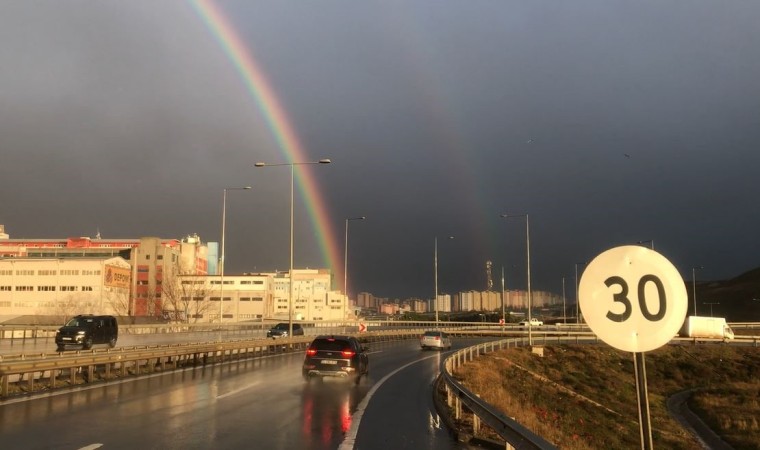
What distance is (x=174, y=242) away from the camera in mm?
160500

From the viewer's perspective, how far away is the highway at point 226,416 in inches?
388

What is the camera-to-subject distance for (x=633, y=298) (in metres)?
4.41

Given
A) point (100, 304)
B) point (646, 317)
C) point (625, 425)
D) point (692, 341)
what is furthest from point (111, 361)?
point (100, 304)

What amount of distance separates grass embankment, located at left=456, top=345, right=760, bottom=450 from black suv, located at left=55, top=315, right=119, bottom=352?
72.4ft

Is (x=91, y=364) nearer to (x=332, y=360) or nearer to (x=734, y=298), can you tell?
(x=332, y=360)

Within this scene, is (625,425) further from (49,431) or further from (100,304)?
(100,304)

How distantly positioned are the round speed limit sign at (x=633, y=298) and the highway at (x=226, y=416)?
6.21 metres

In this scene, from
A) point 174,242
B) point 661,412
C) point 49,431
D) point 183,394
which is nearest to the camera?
point 49,431

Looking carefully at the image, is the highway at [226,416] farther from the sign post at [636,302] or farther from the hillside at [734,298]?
the hillside at [734,298]

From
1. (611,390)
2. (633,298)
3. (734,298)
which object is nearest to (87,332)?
(611,390)

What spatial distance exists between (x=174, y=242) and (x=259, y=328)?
323ft

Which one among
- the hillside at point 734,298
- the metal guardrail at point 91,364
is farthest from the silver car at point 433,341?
the hillside at point 734,298

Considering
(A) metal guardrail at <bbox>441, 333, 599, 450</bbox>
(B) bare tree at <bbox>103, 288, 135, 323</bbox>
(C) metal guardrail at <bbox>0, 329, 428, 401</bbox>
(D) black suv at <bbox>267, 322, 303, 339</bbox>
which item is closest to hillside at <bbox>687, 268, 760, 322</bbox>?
(D) black suv at <bbox>267, 322, 303, 339</bbox>

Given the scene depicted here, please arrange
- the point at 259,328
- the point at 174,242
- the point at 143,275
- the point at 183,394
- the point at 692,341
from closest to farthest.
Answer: the point at 183,394, the point at 692,341, the point at 259,328, the point at 143,275, the point at 174,242
